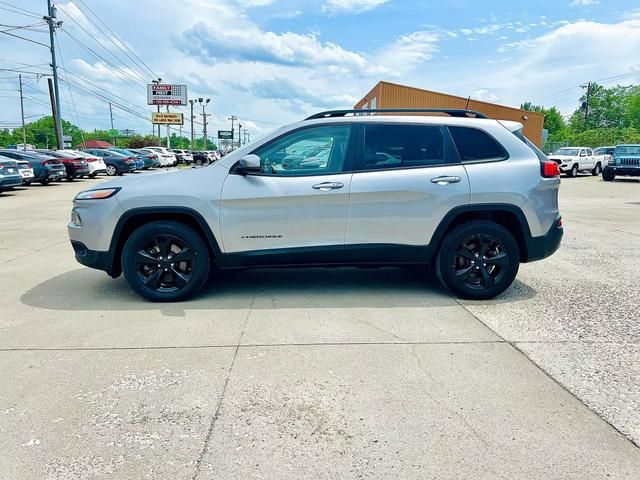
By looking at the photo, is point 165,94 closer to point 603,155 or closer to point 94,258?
point 603,155

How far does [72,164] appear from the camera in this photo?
22469mm

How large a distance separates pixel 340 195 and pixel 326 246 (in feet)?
1.72

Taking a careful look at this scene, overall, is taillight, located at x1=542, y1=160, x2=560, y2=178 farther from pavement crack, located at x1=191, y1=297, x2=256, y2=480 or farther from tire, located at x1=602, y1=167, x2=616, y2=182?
tire, located at x1=602, y1=167, x2=616, y2=182

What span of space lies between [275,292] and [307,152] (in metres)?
1.52

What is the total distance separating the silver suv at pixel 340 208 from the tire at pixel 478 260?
0.04ft

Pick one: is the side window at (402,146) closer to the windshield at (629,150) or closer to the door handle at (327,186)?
the door handle at (327,186)

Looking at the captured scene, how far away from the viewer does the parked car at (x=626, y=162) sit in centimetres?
2314

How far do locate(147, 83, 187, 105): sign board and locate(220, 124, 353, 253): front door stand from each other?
6128 centimetres

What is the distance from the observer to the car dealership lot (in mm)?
2395

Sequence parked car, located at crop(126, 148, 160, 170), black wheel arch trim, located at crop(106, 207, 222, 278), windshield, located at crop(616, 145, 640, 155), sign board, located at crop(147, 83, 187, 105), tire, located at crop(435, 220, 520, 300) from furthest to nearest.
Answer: sign board, located at crop(147, 83, 187, 105) → parked car, located at crop(126, 148, 160, 170) → windshield, located at crop(616, 145, 640, 155) → tire, located at crop(435, 220, 520, 300) → black wheel arch trim, located at crop(106, 207, 222, 278)

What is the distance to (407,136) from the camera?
480 cm

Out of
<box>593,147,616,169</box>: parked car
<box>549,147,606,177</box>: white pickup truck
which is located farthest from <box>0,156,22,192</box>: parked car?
<box>593,147,616,169</box>: parked car

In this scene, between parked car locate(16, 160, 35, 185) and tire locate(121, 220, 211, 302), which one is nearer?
tire locate(121, 220, 211, 302)

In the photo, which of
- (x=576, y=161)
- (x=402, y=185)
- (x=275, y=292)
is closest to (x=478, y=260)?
(x=402, y=185)
